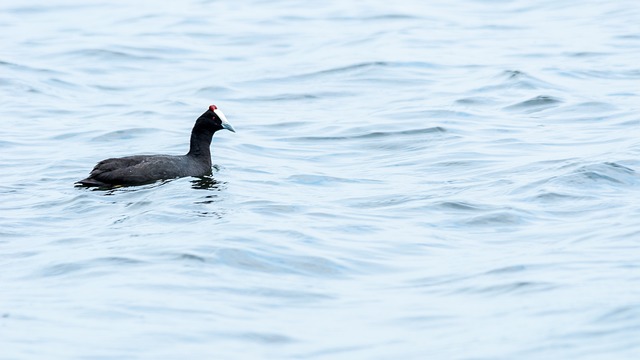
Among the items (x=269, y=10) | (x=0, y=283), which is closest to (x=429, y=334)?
(x=0, y=283)

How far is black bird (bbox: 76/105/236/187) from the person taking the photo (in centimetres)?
1360

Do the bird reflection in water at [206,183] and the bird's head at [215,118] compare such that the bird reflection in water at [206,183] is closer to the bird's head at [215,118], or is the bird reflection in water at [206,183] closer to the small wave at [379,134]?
the bird's head at [215,118]

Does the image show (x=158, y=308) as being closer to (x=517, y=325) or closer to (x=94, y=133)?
(x=517, y=325)

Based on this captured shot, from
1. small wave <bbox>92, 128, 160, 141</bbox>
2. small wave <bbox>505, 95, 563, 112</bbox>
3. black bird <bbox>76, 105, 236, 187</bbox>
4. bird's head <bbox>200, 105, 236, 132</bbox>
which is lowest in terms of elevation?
small wave <bbox>505, 95, 563, 112</bbox>

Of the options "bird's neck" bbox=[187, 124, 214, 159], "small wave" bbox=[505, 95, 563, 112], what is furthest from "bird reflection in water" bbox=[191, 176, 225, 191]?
"small wave" bbox=[505, 95, 563, 112]

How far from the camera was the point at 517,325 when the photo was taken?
8953 millimetres

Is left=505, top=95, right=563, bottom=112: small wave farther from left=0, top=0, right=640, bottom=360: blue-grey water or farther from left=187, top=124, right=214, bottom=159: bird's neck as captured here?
left=187, top=124, right=214, bottom=159: bird's neck

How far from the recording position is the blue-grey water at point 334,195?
29.7ft

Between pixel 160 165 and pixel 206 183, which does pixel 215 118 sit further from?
pixel 160 165

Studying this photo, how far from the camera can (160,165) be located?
1402cm

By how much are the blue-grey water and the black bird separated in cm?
16

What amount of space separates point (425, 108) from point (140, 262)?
28.9 feet

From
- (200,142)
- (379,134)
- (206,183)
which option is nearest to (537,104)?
(379,134)

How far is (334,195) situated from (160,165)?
6.44 ft
